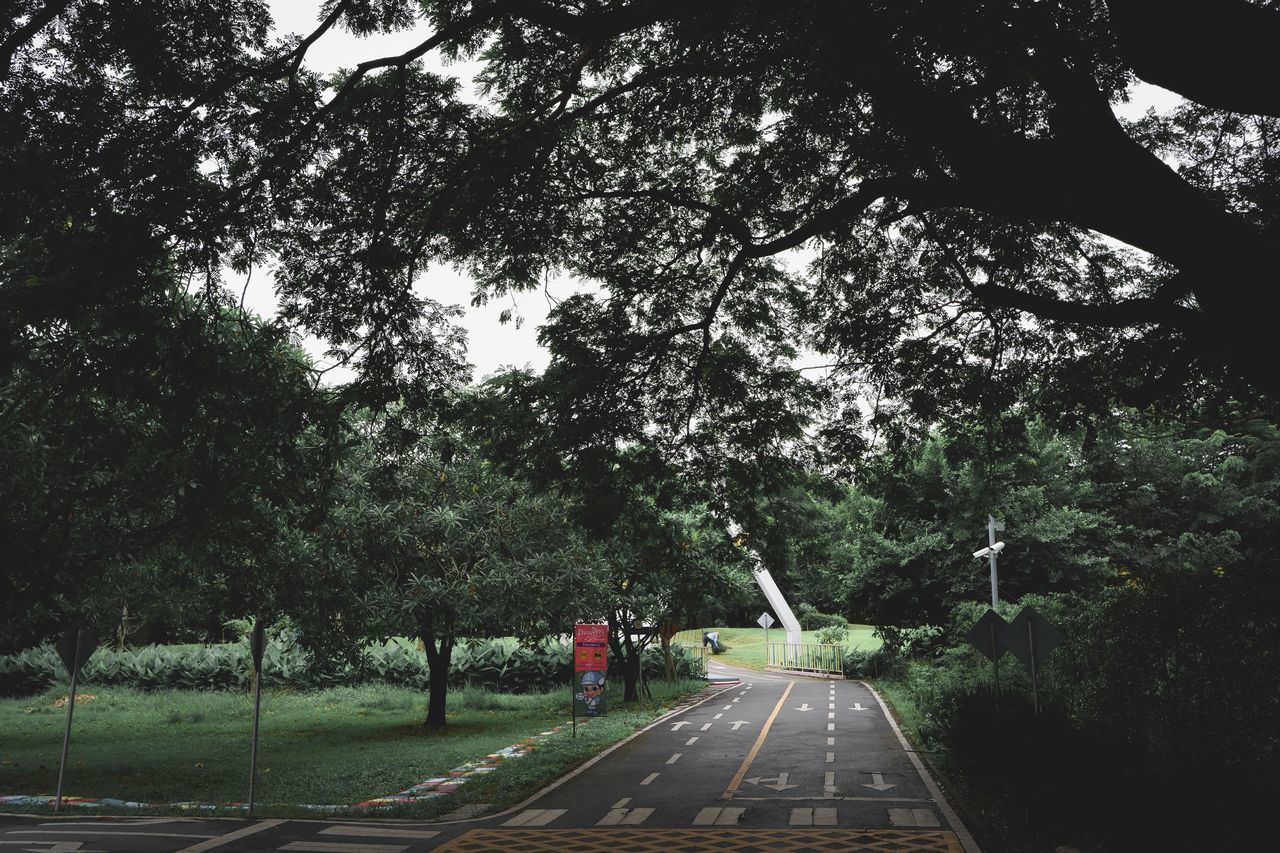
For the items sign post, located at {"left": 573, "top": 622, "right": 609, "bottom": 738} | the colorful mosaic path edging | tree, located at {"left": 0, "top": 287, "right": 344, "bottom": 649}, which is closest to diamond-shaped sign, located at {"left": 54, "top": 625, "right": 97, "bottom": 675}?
tree, located at {"left": 0, "top": 287, "right": 344, "bottom": 649}

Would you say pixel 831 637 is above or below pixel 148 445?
below

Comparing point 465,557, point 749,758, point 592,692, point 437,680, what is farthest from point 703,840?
point 437,680

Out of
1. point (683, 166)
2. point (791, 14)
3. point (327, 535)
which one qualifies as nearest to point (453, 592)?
point (327, 535)

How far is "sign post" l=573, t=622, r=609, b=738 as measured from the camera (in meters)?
22.2

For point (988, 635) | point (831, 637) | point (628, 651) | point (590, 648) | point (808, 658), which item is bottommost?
point (808, 658)

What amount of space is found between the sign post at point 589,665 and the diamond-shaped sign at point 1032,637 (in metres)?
10.9

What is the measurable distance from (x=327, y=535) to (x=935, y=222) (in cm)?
1345

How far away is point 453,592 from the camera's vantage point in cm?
1986

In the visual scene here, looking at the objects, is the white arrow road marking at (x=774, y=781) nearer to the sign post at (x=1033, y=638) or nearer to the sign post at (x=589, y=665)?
the sign post at (x=1033, y=638)

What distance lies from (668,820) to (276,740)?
1416cm

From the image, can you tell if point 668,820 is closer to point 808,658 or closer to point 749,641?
point 808,658

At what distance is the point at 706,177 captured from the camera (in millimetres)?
11258

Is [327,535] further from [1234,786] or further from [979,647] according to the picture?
[1234,786]

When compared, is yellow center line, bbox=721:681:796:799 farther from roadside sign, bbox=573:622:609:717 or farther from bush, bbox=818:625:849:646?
bush, bbox=818:625:849:646
